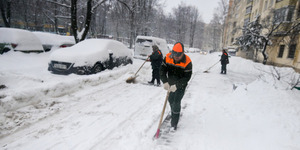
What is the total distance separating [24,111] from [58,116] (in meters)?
0.77

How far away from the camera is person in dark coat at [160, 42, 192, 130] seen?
2848 millimetres

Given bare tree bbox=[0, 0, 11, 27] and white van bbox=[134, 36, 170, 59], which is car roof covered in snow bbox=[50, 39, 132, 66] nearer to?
white van bbox=[134, 36, 170, 59]

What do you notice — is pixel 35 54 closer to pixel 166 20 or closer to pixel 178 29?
pixel 178 29

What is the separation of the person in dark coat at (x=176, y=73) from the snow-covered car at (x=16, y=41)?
8558 millimetres

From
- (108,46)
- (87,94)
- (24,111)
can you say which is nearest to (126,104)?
(87,94)

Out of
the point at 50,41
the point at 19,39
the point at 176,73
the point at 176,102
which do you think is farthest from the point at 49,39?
the point at 176,102

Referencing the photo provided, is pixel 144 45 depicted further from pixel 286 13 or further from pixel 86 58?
pixel 286 13

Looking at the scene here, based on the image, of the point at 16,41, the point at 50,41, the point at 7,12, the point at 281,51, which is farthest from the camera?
the point at 281,51

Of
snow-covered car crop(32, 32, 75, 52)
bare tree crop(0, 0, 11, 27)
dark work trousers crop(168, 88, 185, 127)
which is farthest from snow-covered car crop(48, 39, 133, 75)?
bare tree crop(0, 0, 11, 27)

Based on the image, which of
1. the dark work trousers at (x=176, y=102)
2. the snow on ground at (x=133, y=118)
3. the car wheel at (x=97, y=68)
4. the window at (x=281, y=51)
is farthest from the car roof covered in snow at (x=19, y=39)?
the window at (x=281, y=51)

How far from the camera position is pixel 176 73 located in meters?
3.05

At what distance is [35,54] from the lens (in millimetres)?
8773

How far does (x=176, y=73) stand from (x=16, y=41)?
889 centimetres

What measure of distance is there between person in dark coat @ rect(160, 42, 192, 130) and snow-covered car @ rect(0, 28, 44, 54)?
8.56 meters
